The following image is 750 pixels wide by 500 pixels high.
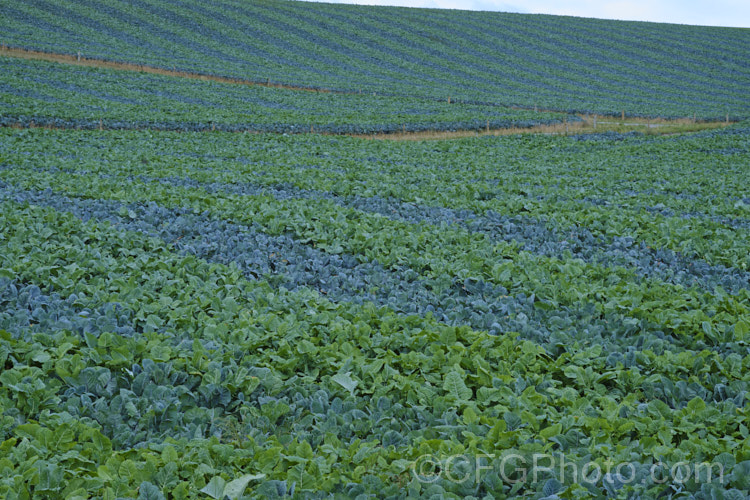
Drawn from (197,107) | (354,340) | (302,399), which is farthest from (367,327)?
(197,107)

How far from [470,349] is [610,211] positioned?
25.5ft

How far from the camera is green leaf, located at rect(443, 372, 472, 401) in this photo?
14.6 ft

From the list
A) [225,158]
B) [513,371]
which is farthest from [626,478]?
[225,158]

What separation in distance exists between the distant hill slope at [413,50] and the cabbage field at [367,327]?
31536 millimetres

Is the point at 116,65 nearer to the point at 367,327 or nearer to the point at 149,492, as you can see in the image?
the point at 367,327

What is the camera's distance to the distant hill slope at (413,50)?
4841 cm

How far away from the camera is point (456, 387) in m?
4.52

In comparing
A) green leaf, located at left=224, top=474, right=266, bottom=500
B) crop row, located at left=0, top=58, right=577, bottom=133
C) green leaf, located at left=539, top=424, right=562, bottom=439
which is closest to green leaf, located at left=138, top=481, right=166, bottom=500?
green leaf, located at left=224, top=474, right=266, bottom=500

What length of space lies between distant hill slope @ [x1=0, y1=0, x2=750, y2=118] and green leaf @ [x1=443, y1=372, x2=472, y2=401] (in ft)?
140

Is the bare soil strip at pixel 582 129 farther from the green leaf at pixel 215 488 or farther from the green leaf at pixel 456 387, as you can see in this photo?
the green leaf at pixel 215 488

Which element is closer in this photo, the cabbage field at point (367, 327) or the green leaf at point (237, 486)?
the green leaf at point (237, 486)

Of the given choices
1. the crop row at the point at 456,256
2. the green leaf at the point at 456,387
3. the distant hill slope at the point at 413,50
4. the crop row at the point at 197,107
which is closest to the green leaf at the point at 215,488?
the green leaf at the point at 456,387

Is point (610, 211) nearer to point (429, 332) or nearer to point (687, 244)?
point (687, 244)

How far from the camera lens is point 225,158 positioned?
19.0 m
